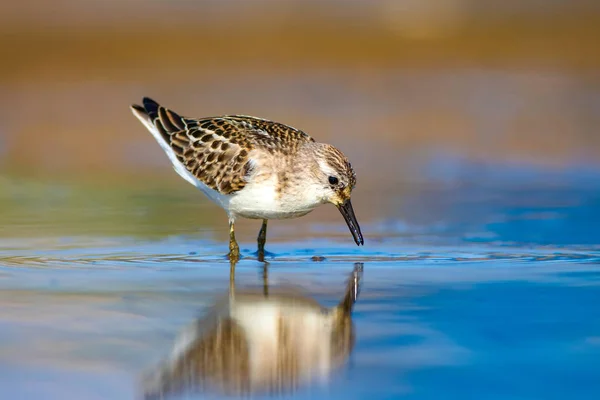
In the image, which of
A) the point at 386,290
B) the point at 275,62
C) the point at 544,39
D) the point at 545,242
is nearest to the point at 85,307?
the point at 386,290

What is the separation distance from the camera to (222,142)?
30.6ft

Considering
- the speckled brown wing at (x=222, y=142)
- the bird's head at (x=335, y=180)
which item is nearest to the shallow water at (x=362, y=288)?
the bird's head at (x=335, y=180)

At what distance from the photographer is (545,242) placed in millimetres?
9188

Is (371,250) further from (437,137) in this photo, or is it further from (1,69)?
(1,69)

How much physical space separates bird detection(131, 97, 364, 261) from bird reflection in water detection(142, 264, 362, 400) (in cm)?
165

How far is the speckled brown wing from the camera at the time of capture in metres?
8.94

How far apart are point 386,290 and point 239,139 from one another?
2531 mm

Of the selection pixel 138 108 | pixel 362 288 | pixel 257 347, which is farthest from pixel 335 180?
pixel 257 347

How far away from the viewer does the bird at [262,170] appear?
8.58 m

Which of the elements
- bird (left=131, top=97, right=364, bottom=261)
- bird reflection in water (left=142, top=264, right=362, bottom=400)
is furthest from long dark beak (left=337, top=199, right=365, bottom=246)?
bird reflection in water (left=142, top=264, right=362, bottom=400)

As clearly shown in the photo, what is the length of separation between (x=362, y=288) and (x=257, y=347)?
164cm

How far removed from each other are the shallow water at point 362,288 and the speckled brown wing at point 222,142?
1.99 ft

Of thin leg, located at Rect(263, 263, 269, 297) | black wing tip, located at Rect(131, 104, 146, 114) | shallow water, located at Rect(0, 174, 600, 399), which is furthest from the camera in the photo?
black wing tip, located at Rect(131, 104, 146, 114)

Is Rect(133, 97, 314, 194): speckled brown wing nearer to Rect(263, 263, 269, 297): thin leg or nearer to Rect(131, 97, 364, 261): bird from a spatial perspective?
Rect(131, 97, 364, 261): bird
